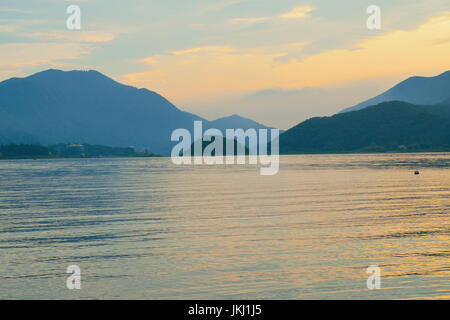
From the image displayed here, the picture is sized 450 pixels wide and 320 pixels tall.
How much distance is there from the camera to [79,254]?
35219 mm

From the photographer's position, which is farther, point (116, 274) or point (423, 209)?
point (423, 209)

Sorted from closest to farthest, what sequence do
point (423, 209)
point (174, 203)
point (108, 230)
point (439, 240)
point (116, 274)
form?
point (116, 274) → point (439, 240) → point (108, 230) → point (423, 209) → point (174, 203)

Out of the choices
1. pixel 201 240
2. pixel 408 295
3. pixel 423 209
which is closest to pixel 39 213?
pixel 201 240

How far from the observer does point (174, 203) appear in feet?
234

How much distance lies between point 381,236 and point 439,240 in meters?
4.24

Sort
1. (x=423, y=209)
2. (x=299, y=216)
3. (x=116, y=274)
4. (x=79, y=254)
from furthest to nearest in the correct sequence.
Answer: (x=423, y=209), (x=299, y=216), (x=79, y=254), (x=116, y=274)

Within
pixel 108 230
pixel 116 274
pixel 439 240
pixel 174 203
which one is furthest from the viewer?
pixel 174 203

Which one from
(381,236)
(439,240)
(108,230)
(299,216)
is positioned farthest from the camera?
(299,216)

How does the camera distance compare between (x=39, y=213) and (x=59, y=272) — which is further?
(x=39, y=213)

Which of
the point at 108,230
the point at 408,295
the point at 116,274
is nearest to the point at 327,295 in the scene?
the point at 408,295

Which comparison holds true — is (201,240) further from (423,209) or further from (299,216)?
(423,209)

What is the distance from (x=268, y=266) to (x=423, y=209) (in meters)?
33.1
